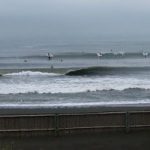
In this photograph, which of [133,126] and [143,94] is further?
[143,94]

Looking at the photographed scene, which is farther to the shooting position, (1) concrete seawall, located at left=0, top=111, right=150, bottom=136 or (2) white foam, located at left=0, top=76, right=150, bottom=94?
(2) white foam, located at left=0, top=76, right=150, bottom=94

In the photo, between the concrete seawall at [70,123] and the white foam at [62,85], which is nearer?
the concrete seawall at [70,123]

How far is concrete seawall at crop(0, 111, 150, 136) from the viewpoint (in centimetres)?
1809

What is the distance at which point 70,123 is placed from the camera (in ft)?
60.1

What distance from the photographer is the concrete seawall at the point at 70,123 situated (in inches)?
712

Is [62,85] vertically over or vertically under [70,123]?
under

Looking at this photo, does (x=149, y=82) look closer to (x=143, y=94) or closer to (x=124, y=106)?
(x=143, y=94)

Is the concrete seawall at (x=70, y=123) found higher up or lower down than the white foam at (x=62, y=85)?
higher up

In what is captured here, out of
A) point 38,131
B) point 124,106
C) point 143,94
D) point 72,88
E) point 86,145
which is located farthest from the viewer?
point 72,88

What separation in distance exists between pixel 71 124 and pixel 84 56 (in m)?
82.2

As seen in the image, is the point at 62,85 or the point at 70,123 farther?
the point at 62,85

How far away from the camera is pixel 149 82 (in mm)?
45906

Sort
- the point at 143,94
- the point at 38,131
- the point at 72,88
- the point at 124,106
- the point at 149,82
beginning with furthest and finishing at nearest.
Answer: the point at 149,82 → the point at 72,88 → the point at 143,94 → the point at 124,106 → the point at 38,131

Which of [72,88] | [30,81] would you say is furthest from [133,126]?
[30,81]
